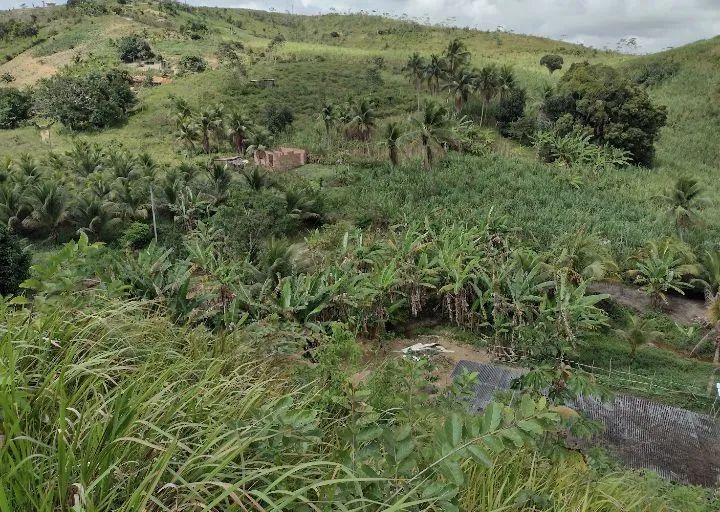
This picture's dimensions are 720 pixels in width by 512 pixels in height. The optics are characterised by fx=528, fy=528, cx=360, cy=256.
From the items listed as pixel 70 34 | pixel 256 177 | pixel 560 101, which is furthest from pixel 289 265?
pixel 70 34

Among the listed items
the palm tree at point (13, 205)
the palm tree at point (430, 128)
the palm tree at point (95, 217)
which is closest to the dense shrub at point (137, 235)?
the palm tree at point (95, 217)

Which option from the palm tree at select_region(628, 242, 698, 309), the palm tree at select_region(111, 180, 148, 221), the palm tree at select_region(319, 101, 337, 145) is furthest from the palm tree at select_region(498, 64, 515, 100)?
the palm tree at select_region(111, 180, 148, 221)

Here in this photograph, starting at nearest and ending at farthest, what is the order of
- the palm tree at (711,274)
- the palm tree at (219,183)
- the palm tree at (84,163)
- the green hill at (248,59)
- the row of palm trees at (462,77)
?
the palm tree at (711,274) < the palm tree at (219,183) < the palm tree at (84,163) < the row of palm trees at (462,77) < the green hill at (248,59)

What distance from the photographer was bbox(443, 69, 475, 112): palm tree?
38562 millimetres

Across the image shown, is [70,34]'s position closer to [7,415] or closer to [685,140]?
[685,140]

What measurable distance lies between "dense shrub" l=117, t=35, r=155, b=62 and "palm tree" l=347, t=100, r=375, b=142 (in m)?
31.4

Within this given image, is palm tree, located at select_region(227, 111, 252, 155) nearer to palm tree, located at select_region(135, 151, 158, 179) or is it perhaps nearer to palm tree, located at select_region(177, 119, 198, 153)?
palm tree, located at select_region(177, 119, 198, 153)

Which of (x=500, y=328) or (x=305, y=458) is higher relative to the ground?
(x=305, y=458)

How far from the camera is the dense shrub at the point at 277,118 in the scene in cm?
3838

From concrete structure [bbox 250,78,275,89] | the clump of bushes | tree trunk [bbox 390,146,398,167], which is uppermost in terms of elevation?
the clump of bushes

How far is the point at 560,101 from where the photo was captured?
3572 centimetres

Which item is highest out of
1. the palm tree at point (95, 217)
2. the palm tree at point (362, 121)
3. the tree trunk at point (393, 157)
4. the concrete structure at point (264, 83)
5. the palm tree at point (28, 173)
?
the concrete structure at point (264, 83)

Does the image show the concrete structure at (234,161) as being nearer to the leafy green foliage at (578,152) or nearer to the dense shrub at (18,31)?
the leafy green foliage at (578,152)

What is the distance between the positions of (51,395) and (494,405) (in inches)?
63.1
